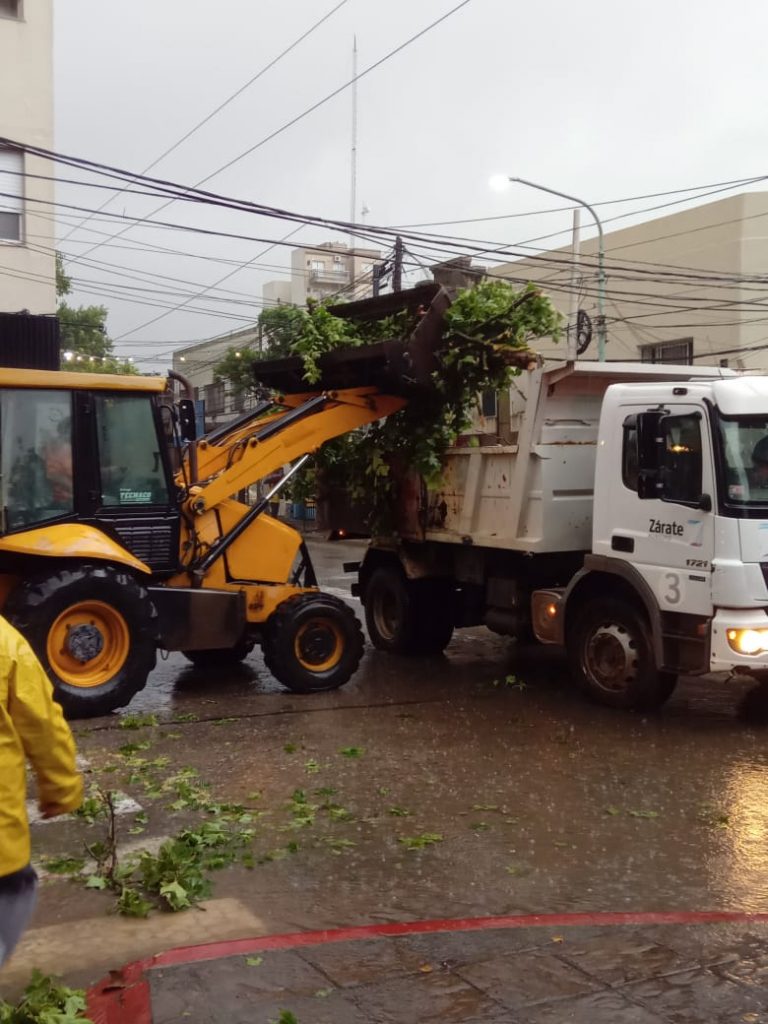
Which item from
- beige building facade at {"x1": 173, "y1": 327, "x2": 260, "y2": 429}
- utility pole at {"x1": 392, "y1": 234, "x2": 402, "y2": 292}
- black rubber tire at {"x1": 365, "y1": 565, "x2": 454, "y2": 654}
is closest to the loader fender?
black rubber tire at {"x1": 365, "y1": 565, "x2": 454, "y2": 654}

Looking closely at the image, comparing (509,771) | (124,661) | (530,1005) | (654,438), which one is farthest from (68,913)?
(654,438)

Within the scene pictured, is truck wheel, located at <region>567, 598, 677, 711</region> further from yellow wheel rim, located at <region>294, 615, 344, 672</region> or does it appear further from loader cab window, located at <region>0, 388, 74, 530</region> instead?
Result: loader cab window, located at <region>0, 388, 74, 530</region>

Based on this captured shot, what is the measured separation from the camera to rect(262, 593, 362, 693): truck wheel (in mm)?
9656

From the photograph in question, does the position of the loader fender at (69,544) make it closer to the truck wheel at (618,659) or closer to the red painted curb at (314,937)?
the truck wheel at (618,659)

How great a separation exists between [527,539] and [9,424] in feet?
15.3

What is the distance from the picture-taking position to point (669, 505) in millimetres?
8258

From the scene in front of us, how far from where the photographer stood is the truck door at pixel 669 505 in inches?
313

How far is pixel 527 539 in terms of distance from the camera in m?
9.68

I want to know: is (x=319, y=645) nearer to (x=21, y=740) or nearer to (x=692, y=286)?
(x=21, y=740)

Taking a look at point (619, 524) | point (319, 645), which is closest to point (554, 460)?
point (619, 524)

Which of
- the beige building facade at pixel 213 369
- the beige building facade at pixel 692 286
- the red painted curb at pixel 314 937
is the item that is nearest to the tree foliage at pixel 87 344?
the beige building facade at pixel 213 369

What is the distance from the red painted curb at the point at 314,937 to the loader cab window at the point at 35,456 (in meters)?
5.03

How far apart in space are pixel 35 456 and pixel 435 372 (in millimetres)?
3905

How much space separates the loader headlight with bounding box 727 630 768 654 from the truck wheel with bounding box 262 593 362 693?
366 cm
